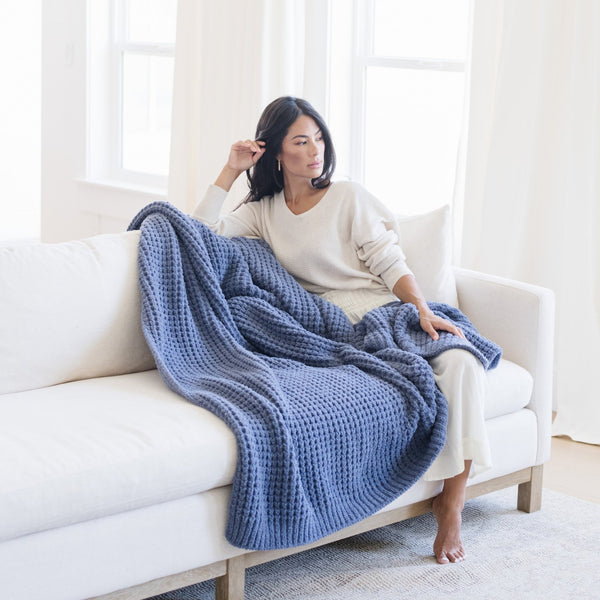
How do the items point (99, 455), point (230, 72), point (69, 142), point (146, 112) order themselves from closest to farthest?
point (99, 455) < point (230, 72) < point (146, 112) < point (69, 142)

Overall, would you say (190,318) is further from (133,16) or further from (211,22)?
(133,16)

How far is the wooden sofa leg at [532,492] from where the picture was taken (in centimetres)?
254

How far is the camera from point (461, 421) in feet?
7.27

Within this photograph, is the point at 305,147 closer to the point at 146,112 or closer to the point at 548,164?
the point at 548,164

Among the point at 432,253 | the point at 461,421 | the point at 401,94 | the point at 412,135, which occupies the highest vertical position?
the point at 401,94

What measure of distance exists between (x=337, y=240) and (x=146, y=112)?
2.61 meters

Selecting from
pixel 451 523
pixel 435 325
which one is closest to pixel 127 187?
pixel 435 325

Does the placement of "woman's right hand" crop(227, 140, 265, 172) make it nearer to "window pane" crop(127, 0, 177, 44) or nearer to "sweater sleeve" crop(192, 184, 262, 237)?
"sweater sleeve" crop(192, 184, 262, 237)

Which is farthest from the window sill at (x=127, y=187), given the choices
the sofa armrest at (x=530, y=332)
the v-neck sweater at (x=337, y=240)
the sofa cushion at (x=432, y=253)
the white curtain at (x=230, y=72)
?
the sofa armrest at (x=530, y=332)

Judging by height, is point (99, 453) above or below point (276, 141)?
below

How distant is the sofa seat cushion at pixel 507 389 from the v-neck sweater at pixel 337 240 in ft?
1.25

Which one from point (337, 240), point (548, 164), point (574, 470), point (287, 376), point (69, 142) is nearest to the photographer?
point (287, 376)

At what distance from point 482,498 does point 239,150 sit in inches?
48.1

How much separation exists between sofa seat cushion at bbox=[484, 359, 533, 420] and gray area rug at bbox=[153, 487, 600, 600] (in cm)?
32
